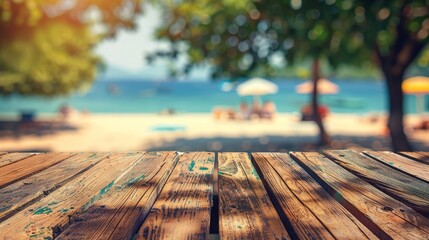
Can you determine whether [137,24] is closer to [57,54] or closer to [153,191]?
[57,54]

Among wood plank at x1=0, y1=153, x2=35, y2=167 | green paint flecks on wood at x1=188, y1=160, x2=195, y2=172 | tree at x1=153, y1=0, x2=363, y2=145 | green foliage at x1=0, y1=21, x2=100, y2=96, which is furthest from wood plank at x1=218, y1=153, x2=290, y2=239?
green foliage at x1=0, y1=21, x2=100, y2=96

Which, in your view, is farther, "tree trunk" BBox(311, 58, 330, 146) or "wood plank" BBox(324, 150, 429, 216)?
"tree trunk" BBox(311, 58, 330, 146)

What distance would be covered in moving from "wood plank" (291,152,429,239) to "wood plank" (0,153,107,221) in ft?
4.23

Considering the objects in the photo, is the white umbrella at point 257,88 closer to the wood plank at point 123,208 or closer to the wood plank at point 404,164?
the wood plank at point 404,164

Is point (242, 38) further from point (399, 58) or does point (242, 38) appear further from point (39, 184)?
point (39, 184)

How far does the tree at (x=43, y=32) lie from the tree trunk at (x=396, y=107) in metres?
8.36

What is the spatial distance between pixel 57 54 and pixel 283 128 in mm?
12889

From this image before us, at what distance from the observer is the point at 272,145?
15.3 metres

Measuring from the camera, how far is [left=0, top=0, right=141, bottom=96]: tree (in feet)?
41.4

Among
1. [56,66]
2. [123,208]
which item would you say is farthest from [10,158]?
[56,66]

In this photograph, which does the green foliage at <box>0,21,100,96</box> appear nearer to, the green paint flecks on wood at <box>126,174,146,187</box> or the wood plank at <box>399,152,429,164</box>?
the green paint flecks on wood at <box>126,174,146,187</box>

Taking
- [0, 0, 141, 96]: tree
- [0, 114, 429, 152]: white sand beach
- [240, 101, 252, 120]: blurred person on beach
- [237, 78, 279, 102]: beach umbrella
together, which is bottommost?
[0, 114, 429, 152]: white sand beach

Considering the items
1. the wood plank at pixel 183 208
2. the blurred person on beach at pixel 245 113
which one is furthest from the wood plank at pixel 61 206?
the blurred person on beach at pixel 245 113

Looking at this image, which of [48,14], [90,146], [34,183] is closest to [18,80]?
[48,14]
